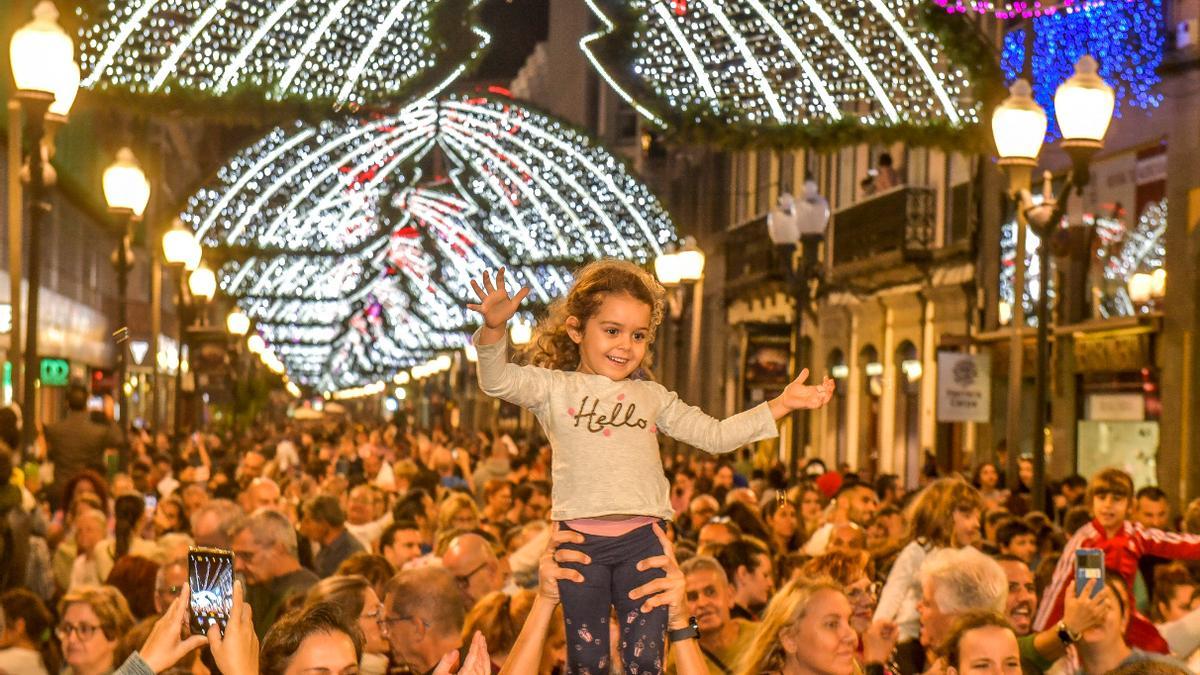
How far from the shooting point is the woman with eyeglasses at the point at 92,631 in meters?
7.68

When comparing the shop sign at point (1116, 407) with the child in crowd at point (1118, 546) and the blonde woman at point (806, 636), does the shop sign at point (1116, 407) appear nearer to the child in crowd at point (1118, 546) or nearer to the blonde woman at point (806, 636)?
the child in crowd at point (1118, 546)

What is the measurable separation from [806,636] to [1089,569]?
1095mm

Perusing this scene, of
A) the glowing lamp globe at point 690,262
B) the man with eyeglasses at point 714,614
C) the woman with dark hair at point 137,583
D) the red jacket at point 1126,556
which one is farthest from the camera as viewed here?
the glowing lamp globe at point 690,262

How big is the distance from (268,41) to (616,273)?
30.7ft

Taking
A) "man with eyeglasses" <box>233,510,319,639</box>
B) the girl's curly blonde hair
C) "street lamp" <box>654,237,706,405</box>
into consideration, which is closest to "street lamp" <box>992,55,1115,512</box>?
"man with eyeglasses" <box>233,510,319,639</box>

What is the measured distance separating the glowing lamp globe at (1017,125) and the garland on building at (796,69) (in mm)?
447

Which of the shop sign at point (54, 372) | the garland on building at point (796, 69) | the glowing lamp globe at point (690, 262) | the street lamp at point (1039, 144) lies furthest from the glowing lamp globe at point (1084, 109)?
the shop sign at point (54, 372)

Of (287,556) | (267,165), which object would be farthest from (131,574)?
(267,165)

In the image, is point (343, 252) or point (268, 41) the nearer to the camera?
point (268, 41)

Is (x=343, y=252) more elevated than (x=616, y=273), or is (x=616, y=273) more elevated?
(x=343, y=252)

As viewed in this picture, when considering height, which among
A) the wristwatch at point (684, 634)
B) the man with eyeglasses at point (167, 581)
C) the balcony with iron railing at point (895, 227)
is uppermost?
the balcony with iron railing at point (895, 227)

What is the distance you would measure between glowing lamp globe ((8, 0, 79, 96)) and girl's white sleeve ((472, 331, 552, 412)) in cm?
884

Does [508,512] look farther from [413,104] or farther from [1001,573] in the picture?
[1001,573]

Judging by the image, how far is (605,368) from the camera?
169 inches
